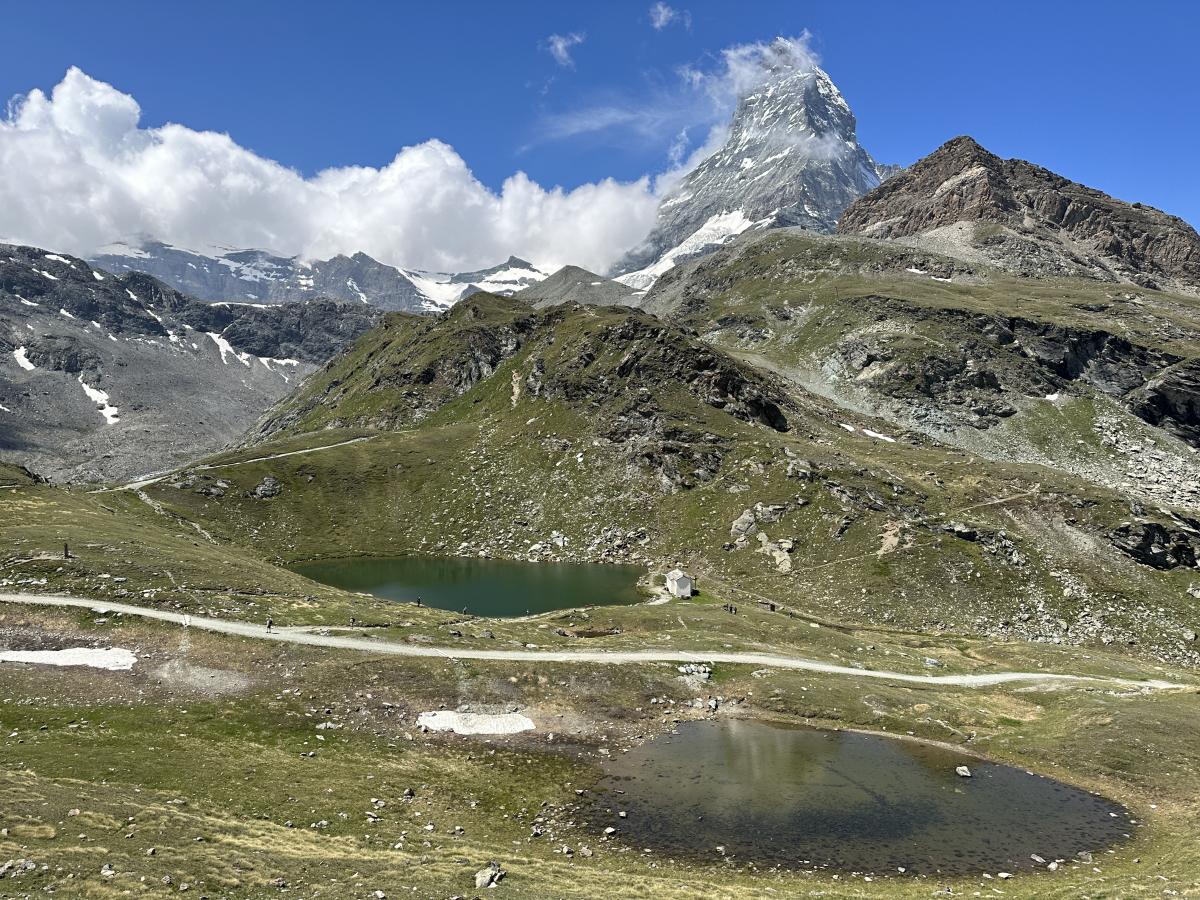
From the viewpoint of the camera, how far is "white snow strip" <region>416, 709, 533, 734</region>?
4650cm

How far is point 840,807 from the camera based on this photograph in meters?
39.6

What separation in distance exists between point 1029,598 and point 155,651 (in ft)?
355

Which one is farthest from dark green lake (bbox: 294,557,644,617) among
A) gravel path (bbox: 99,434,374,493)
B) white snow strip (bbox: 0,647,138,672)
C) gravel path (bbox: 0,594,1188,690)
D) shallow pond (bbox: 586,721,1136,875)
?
shallow pond (bbox: 586,721,1136,875)

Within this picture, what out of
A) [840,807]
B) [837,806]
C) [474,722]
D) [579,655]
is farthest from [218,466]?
[840,807]

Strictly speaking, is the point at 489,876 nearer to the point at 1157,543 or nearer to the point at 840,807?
the point at 840,807

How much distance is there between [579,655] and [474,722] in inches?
599

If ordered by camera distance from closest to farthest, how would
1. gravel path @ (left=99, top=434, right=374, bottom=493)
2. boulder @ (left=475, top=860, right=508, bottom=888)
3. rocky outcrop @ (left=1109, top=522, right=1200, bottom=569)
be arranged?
boulder @ (left=475, top=860, right=508, bottom=888), rocky outcrop @ (left=1109, top=522, right=1200, bottom=569), gravel path @ (left=99, top=434, right=374, bottom=493)

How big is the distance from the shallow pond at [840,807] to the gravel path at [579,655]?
530 inches

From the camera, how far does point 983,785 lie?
44344 mm

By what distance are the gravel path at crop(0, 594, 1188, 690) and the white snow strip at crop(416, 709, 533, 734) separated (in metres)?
8.34

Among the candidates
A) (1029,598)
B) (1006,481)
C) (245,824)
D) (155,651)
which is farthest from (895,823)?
(1006,481)

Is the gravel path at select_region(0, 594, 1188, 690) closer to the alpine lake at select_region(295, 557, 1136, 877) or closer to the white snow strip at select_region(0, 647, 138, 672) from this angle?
the white snow strip at select_region(0, 647, 138, 672)

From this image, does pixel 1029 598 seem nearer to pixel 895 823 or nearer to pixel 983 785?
pixel 983 785

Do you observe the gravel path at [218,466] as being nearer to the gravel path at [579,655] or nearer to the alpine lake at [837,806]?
the gravel path at [579,655]
